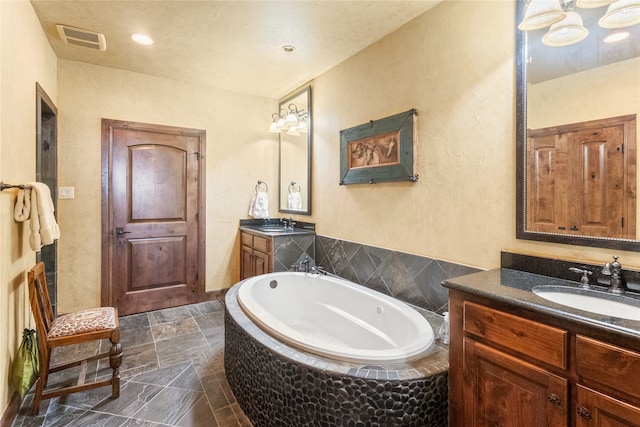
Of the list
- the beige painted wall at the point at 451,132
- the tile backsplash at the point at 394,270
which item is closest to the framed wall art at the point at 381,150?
the beige painted wall at the point at 451,132

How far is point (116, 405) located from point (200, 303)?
185 centimetres

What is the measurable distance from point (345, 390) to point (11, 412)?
1937mm

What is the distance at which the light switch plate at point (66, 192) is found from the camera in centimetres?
313

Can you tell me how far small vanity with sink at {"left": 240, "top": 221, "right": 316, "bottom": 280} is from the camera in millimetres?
3250

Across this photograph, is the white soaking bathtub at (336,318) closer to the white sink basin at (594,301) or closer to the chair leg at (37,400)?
the white sink basin at (594,301)

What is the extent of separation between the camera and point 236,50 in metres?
2.89

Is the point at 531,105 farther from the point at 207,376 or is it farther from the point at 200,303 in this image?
the point at 200,303

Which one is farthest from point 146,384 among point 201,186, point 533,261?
point 533,261

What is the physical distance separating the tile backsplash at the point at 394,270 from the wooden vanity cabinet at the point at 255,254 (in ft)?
1.85

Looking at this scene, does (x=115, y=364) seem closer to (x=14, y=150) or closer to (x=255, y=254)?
(x=14, y=150)

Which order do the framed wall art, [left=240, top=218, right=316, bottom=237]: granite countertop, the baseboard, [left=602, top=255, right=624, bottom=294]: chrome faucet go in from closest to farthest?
1. [left=602, top=255, right=624, bottom=294]: chrome faucet
2. the baseboard
3. the framed wall art
4. [left=240, top=218, right=316, bottom=237]: granite countertop

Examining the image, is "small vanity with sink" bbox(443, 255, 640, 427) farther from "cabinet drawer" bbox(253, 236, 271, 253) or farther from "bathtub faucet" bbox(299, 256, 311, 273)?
"cabinet drawer" bbox(253, 236, 271, 253)

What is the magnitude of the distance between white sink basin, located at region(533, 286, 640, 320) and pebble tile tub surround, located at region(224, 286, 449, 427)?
22.6 inches

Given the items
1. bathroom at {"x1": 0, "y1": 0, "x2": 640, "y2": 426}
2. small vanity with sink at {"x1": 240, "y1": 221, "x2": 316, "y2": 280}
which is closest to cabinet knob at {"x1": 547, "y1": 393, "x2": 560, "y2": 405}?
bathroom at {"x1": 0, "y1": 0, "x2": 640, "y2": 426}
